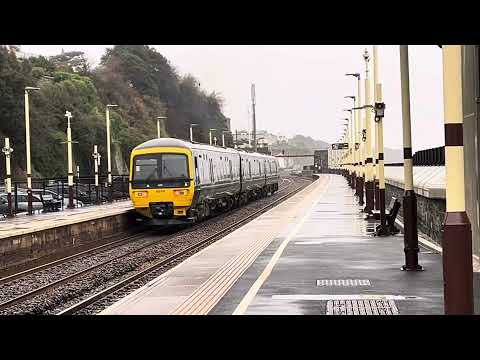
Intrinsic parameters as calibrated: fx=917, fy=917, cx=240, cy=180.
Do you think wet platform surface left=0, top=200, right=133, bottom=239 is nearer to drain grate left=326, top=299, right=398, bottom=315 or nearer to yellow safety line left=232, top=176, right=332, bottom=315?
yellow safety line left=232, top=176, right=332, bottom=315

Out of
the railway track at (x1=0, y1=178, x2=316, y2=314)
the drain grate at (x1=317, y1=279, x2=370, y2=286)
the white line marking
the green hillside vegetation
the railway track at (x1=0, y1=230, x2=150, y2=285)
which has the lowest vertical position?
the railway track at (x1=0, y1=230, x2=150, y2=285)

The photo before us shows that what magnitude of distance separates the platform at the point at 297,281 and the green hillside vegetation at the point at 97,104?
4413 cm

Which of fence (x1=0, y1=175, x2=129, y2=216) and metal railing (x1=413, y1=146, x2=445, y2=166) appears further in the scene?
fence (x1=0, y1=175, x2=129, y2=216)

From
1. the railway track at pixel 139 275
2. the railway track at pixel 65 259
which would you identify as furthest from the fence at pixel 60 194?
the railway track at pixel 139 275

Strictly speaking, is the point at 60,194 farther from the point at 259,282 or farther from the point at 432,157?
the point at 259,282

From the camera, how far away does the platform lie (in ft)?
38.8

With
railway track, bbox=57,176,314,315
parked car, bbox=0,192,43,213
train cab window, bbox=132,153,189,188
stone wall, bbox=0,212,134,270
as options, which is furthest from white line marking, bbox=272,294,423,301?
parked car, bbox=0,192,43,213

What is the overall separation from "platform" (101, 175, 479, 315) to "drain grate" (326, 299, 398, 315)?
0.04ft

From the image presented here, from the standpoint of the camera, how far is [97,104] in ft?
283

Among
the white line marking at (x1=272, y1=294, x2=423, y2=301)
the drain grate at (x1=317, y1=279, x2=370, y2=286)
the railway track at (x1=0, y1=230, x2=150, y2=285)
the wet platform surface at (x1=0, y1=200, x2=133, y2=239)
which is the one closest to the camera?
the white line marking at (x1=272, y1=294, x2=423, y2=301)
